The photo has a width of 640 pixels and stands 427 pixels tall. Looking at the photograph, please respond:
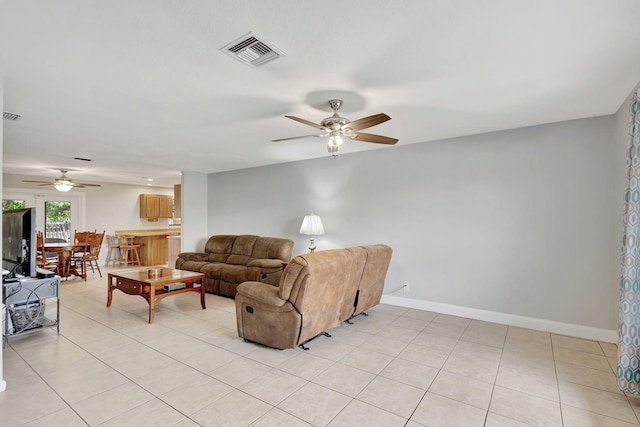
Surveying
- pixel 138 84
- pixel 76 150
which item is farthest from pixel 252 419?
pixel 76 150

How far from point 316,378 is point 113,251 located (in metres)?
8.51

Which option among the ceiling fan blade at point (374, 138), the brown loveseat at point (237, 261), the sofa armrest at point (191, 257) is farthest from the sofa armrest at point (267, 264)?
the ceiling fan blade at point (374, 138)

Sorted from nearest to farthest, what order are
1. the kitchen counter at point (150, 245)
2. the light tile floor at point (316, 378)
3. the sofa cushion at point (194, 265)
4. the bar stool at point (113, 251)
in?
the light tile floor at point (316, 378)
the sofa cushion at point (194, 265)
the bar stool at point (113, 251)
the kitchen counter at point (150, 245)

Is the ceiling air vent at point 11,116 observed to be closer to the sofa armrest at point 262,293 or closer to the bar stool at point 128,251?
the sofa armrest at point 262,293

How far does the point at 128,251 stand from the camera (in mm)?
8844

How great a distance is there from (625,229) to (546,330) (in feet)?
6.18

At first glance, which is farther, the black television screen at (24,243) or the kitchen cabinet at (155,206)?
the kitchen cabinet at (155,206)

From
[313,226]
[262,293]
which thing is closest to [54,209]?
[313,226]

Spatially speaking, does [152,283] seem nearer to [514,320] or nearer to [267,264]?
[267,264]

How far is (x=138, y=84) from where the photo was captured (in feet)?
8.40

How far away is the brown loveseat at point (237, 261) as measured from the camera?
5.12m

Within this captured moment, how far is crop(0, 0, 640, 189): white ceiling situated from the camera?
1.69 metres

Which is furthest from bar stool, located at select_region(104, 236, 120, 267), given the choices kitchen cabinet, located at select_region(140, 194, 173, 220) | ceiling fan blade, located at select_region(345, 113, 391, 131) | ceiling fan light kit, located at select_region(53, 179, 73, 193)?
ceiling fan blade, located at select_region(345, 113, 391, 131)

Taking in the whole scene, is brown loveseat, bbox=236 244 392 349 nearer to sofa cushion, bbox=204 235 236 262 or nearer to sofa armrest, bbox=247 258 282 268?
sofa armrest, bbox=247 258 282 268
